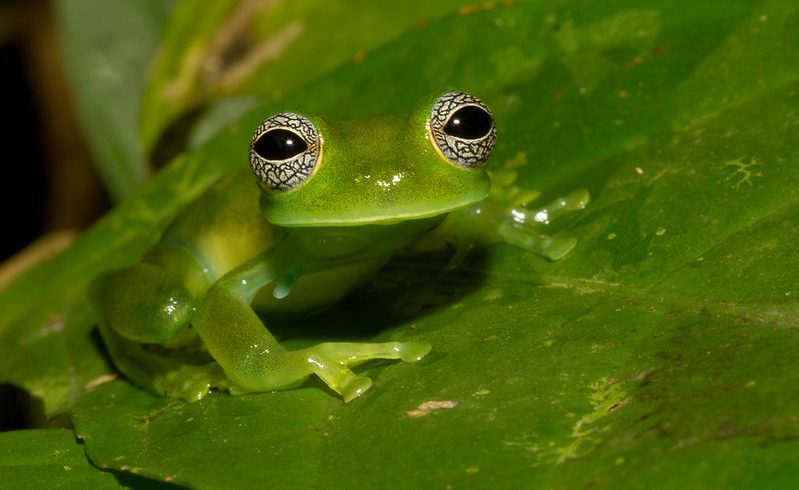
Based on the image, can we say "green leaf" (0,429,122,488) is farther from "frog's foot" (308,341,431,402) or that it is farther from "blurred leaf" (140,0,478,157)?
"blurred leaf" (140,0,478,157)

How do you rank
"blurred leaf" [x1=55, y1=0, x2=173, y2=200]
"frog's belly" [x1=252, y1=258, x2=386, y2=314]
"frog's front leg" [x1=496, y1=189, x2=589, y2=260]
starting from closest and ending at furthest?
"frog's front leg" [x1=496, y1=189, x2=589, y2=260], "frog's belly" [x1=252, y1=258, x2=386, y2=314], "blurred leaf" [x1=55, y1=0, x2=173, y2=200]

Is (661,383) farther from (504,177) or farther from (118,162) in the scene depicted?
(118,162)

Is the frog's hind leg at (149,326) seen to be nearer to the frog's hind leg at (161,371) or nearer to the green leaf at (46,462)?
the frog's hind leg at (161,371)

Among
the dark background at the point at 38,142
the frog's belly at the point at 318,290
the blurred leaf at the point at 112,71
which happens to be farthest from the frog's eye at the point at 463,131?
the dark background at the point at 38,142

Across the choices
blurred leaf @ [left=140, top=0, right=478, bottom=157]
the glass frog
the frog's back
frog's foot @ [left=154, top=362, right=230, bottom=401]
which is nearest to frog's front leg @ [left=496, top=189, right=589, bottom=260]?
the glass frog

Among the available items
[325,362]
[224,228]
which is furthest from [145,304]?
[325,362]
